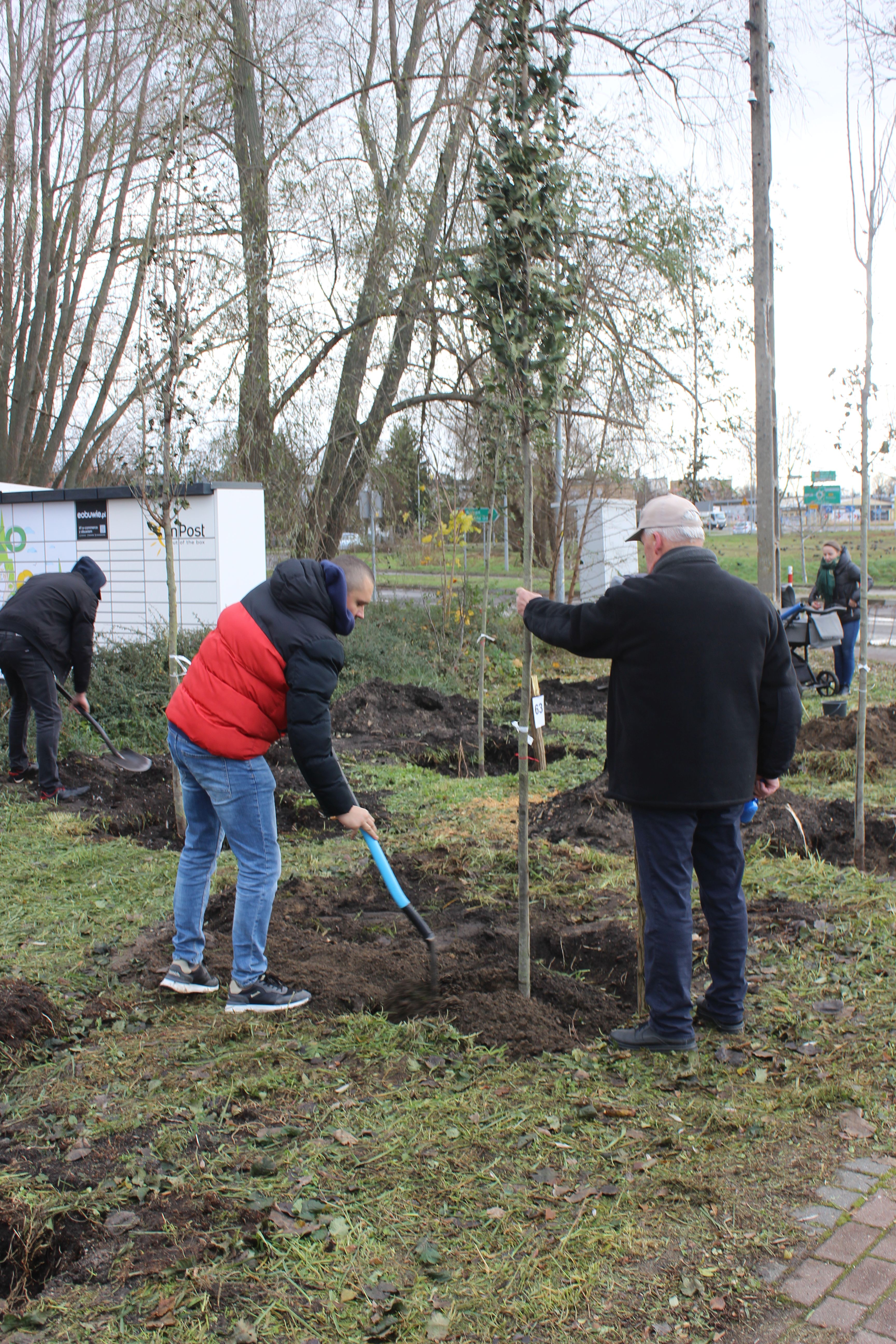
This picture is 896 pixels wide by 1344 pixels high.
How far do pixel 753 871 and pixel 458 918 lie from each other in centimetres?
172

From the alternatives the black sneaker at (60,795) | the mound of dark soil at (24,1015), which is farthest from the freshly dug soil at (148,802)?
the mound of dark soil at (24,1015)

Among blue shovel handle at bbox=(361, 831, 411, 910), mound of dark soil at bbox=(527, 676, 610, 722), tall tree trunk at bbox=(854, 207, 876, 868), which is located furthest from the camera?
mound of dark soil at bbox=(527, 676, 610, 722)

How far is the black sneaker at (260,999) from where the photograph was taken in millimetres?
3854

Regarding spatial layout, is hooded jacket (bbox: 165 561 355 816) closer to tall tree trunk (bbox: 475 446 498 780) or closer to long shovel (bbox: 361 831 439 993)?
long shovel (bbox: 361 831 439 993)

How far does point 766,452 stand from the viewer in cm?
615

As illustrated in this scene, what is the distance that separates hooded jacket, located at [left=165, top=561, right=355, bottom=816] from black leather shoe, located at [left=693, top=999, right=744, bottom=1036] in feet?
5.01

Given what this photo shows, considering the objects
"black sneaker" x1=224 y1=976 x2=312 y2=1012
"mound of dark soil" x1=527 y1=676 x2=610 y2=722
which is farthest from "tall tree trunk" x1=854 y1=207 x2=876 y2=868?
"mound of dark soil" x1=527 y1=676 x2=610 y2=722

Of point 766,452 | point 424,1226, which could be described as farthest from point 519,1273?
point 766,452

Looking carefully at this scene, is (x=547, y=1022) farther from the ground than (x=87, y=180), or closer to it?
closer to it

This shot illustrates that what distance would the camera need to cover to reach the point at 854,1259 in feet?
7.97

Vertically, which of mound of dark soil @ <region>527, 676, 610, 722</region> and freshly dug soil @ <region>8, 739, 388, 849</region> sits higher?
mound of dark soil @ <region>527, 676, 610, 722</region>

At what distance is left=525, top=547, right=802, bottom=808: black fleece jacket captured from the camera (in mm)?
3336

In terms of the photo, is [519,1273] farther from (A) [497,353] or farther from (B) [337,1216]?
(A) [497,353]

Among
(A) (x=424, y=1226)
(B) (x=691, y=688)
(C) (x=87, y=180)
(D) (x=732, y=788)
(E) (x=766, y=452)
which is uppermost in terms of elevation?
(C) (x=87, y=180)
